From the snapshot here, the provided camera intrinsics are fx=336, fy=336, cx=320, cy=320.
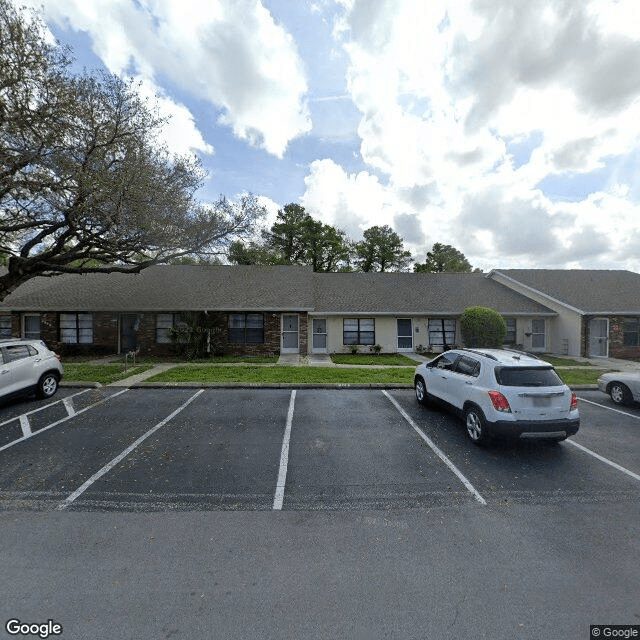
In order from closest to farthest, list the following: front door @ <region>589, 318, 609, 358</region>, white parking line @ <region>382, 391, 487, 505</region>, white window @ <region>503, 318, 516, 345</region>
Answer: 1. white parking line @ <region>382, 391, 487, 505</region>
2. front door @ <region>589, 318, 609, 358</region>
3. white window @ <region>503, 318, 516, 345</region>

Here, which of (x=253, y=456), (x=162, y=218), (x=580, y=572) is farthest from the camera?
(x=162, y=218)

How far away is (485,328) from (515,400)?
40.5 feet

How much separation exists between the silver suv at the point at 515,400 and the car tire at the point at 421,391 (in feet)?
5.61

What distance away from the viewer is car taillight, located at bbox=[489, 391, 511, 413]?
6.00 m

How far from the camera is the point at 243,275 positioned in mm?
21719

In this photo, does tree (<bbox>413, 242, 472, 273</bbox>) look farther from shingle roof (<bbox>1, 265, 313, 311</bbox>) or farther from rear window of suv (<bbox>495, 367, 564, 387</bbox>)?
rear window of suv (<bbox>495, 367, 564, 387</bbox>)

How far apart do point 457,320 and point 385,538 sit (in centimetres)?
1729

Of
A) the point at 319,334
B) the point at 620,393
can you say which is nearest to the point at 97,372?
the point at 319,334

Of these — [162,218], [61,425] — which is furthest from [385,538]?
[162,218]

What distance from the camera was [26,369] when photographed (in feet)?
28.6

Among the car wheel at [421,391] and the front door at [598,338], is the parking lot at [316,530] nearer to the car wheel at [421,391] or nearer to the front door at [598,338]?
the car wheel at [421,391]

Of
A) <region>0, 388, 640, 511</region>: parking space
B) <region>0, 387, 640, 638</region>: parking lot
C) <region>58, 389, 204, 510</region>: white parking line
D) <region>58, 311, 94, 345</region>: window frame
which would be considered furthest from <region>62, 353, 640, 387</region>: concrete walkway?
<region>58, 311, 94, 345</region>: window frame

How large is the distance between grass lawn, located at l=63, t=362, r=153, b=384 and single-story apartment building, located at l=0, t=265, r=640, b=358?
3.55 meters

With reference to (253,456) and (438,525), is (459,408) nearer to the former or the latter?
(438,525)
